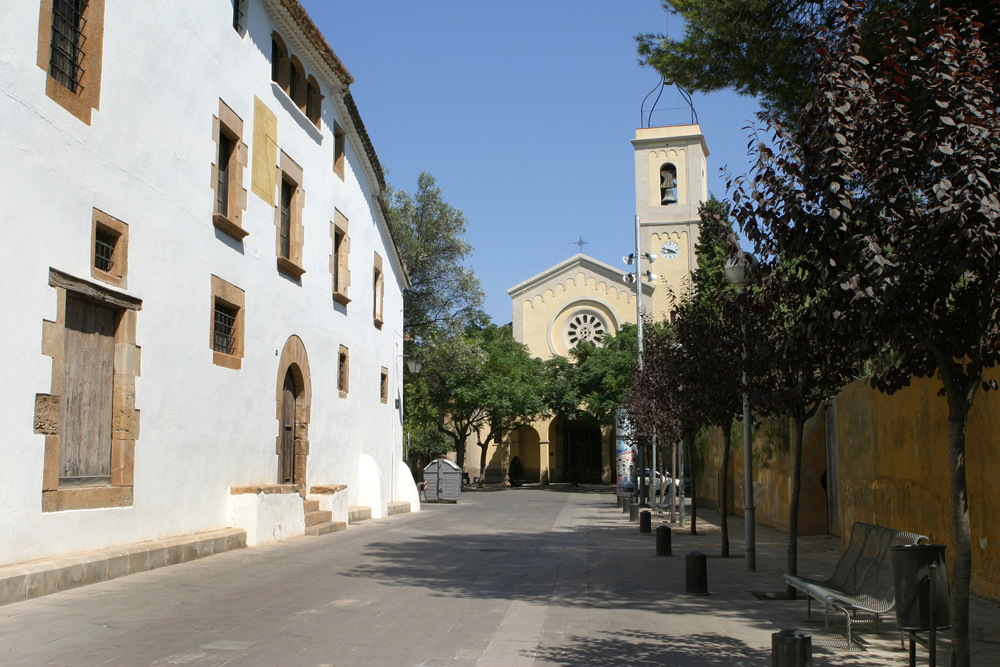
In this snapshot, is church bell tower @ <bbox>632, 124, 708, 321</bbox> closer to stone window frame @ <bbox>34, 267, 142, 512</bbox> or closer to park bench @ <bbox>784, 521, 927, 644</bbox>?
stone window frame @ <bbox>34, 267, 142, 512</bbox>

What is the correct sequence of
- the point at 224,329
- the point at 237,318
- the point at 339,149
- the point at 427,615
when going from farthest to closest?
1. the point at 339,149
2. the point at 237,318
3. the point at 224,329
4. the point at 427,615

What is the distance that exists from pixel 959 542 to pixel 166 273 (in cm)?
1011

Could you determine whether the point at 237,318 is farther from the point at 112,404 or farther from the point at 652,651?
the point at 652,651

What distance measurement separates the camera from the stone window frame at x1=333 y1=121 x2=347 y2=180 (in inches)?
821

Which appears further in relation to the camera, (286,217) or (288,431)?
(286,217)

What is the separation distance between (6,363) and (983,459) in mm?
9605

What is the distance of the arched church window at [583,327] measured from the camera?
53.6m

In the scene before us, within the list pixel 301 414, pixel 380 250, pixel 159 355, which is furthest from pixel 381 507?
pixel 159 355

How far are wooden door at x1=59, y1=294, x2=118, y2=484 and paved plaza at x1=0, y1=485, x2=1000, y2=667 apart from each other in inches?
54.9

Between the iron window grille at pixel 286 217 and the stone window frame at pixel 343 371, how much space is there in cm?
380

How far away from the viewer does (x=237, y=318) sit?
1472 centimetres

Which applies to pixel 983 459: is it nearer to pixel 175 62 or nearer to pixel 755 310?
pixel 755 310

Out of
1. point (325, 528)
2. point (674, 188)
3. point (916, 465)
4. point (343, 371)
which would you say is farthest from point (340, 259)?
point (674, 188)

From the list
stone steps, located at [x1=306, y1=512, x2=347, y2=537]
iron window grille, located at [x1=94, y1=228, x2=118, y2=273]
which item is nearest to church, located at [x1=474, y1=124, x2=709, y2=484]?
stone steps, located at [x1=306, y1=512, x2=347, y2=537]
